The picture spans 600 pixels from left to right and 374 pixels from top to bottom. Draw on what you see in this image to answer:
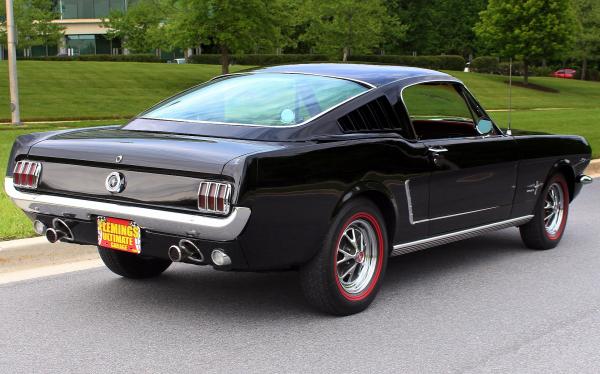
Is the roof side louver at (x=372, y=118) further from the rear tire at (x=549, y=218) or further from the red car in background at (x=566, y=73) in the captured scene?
the red car in background at (x=566, y=73)

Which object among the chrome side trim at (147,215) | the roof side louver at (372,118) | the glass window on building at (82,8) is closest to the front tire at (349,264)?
the roof side louver at (372,118)

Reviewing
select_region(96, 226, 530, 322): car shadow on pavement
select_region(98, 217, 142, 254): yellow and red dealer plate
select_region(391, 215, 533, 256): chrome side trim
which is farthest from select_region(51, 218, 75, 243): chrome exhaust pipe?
select_region(391, 215, 533, 256): chrome side trim

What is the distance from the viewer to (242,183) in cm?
442

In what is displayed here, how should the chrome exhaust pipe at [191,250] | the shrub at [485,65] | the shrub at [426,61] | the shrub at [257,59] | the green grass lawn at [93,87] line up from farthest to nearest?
1. the shrub at [485,65]
2. the shrub at [426,61]
3. the shrub at [257,59]
4. the green grass lawn at [93,87]
5. the chrome exhaust pipe at [191,250]

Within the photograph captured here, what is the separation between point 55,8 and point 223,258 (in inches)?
3060

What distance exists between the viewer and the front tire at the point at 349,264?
4969 mm

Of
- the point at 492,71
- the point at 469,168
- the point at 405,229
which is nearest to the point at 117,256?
the point at 405,229

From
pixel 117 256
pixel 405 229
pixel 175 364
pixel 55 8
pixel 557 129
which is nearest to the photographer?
pixel 175 364

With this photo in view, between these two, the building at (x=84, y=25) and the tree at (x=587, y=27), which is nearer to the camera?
the tree at (x=587, y=27)

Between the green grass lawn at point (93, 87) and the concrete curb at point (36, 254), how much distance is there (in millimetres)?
18297

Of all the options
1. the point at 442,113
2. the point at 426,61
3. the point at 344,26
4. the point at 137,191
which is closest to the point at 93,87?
the point at 344,26

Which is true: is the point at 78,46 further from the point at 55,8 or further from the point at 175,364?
the point at 175,364

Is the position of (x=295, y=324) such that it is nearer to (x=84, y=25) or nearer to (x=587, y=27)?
(x=587, y=27)

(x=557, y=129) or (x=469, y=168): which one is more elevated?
(x=469, y=168)
